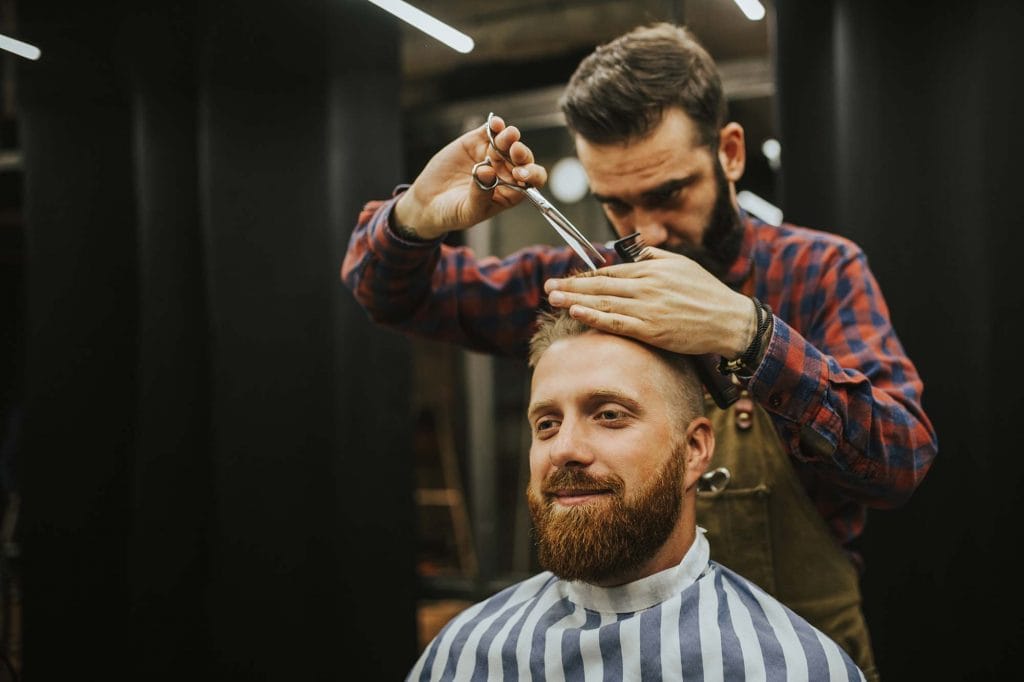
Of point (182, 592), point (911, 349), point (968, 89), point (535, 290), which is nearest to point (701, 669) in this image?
point (535, 290)

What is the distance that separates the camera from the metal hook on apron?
1.82 meters

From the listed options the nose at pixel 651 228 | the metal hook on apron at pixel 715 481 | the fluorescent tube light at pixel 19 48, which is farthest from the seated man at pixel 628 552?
the fluorescent tube light at pixel 19 48

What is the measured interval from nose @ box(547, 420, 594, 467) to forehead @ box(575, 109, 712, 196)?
0.55m

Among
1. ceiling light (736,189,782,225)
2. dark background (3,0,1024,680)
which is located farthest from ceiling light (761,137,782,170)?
dark background (3,0,1024,680)

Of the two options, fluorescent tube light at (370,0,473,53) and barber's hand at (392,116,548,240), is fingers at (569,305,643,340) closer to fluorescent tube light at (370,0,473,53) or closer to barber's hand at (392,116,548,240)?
barber's hand at (392,116,548,240)

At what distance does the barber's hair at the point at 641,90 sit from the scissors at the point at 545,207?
11.5 inches

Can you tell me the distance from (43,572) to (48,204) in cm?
80

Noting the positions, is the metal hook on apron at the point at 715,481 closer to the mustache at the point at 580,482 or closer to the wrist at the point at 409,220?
the mustache at the point at 580,482

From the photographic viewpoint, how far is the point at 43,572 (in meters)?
1.85

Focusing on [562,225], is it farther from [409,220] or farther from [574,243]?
[409,220]

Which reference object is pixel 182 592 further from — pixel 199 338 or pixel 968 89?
pixel 968 89

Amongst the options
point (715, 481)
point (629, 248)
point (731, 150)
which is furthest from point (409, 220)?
point (715, 481)

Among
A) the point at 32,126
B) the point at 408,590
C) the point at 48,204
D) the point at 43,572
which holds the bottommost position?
the point at 408,590

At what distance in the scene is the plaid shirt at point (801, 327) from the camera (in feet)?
4.93
